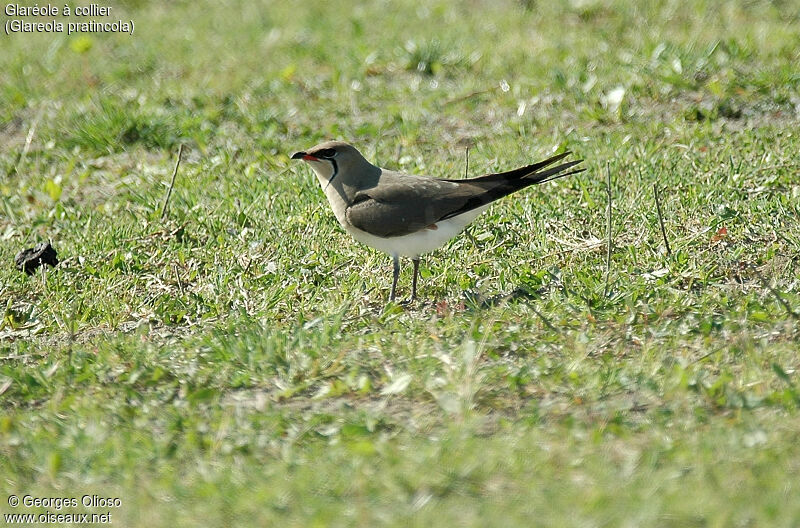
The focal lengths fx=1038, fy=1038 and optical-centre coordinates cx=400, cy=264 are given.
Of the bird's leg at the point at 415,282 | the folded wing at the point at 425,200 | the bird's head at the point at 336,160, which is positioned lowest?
the bird's leg at the point at 415,282

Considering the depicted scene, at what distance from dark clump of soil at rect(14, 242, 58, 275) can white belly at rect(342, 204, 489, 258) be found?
1.90 meters

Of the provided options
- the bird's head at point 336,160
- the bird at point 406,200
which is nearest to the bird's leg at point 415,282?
the bird at point 406,200

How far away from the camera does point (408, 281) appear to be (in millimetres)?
5891

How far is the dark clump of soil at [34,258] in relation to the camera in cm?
616

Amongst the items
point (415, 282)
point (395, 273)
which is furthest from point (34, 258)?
point (415, 282)

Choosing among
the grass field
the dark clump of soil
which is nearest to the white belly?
the grass field

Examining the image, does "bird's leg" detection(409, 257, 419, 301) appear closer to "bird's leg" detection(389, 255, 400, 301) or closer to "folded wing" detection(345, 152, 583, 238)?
"bird's leg" detection(389, 255, 400, 301)

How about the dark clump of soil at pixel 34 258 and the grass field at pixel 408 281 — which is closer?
the grass field at pixel 408 281

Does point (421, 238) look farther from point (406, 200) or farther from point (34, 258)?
point (34, 258)

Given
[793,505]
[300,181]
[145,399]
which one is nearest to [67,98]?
[300,181]

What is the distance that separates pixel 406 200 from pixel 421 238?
235 millimetres

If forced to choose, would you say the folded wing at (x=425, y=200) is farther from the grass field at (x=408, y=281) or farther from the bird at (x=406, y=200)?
the grass field at (x=408, y=281)

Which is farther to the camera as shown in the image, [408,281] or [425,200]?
[408,281]

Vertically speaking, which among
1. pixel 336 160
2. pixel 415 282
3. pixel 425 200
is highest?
pixel 336 160
